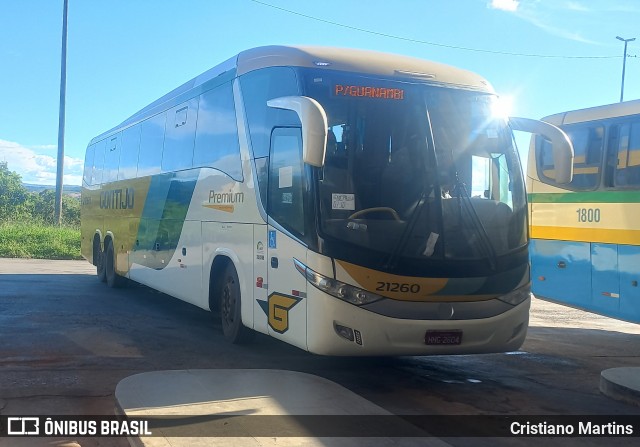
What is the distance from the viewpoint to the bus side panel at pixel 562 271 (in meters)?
10.8

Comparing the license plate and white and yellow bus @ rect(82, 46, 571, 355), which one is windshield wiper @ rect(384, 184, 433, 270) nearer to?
white and yellow bus @ rect(82, 46, 571, 355)

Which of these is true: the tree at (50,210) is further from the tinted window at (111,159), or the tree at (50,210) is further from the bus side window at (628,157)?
the bus side window at (628,157)

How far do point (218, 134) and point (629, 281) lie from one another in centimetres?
626

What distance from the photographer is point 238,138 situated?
8.61m

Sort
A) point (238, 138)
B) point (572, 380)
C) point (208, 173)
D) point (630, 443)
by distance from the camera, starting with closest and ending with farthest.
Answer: point (630, 443) < point (572, 380) < point (238, 138) < point (208, 173)

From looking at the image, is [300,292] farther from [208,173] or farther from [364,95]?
[208,173]

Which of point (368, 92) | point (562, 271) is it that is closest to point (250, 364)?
point (368, 92)

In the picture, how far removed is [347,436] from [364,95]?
11.3 feet

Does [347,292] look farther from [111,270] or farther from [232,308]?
[111,270]

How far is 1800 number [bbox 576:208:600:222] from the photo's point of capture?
34.8 feet

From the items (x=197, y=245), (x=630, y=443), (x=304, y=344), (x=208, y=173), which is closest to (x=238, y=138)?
(x=208, y=173)

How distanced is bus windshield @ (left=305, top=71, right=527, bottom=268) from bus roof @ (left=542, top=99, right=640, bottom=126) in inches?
168

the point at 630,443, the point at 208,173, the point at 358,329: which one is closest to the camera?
the point at 630,443

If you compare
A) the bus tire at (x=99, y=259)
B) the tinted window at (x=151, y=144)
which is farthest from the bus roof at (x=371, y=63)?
the bus tire at (x=99, y=259)
